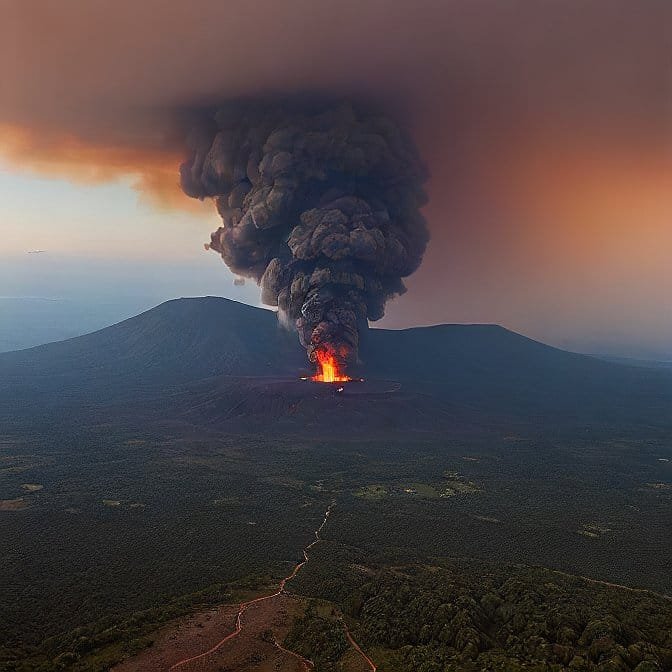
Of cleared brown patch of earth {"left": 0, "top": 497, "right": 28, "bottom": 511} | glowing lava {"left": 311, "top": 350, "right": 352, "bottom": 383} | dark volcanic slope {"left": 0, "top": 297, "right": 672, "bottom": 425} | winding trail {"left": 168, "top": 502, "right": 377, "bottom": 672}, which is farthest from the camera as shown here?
dark volcanic slope {"left": 0, "top": 297, "right": 672, "bottom": 425}

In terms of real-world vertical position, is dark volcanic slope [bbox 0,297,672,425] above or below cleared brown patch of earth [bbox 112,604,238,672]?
above

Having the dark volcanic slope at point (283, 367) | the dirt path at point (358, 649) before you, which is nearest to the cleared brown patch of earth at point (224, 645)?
the dirt path at point (358, 649)

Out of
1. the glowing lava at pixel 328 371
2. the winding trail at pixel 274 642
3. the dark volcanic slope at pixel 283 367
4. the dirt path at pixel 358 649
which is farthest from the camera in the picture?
the dark volcanic slope at pixel 283 367

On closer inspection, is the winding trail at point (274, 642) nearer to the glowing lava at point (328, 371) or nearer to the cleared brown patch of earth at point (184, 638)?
the cleared brown patch of earth at point (184, 638)

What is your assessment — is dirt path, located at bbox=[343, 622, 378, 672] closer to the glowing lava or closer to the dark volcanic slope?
the glowing lava

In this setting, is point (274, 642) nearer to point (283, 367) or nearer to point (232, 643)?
point (232, 643)

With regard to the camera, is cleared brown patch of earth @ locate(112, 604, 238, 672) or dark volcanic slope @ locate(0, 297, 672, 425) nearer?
cleared brown patch of earth @ locate(112, 604, 238, 672)

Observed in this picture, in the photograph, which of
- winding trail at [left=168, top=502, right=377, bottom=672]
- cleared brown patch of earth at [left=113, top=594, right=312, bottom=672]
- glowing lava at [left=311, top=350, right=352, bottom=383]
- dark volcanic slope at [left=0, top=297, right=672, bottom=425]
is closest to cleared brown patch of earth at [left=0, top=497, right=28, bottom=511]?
winding trail at [left=168, top=502, right=377, bottom=672]
